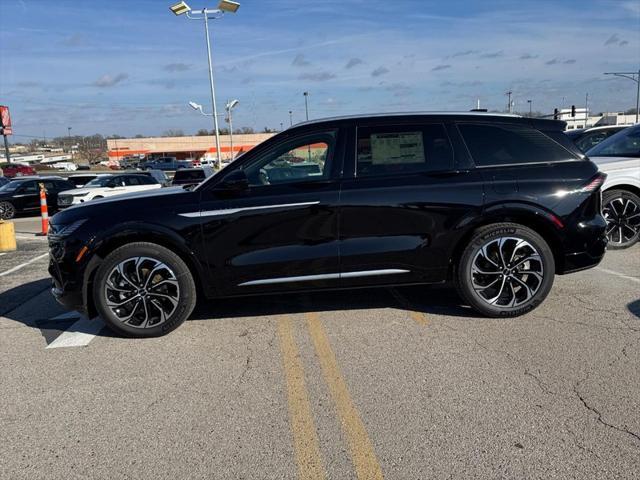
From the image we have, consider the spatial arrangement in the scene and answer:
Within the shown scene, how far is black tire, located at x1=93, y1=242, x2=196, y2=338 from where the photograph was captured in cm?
449

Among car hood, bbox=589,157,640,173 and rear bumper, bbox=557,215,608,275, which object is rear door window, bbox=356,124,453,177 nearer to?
Answer: rear bumper, bbox=557,215,608,275

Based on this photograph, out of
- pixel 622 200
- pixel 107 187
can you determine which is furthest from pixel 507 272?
pixel 107 187

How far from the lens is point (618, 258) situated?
23.1 feet

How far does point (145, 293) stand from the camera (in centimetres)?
456

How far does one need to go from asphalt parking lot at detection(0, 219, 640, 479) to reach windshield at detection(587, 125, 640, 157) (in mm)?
3656

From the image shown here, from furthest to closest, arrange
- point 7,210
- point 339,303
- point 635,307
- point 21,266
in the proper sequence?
point 7,210 < point 21,266 < point 339,303 < point 635,307

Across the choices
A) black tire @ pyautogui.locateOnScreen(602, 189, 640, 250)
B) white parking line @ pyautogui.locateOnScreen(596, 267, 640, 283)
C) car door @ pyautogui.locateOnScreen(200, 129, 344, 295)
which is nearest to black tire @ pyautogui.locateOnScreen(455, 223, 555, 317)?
car door @ pyautogui.locateOnScreen(200, 129, 344, 295)

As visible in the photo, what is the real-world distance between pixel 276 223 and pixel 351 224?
66 centimetres

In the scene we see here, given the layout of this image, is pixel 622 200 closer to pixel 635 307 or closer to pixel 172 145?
pixel 635 307

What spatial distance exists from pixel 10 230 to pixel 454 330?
908 cm

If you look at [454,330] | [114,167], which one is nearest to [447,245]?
[454,330]

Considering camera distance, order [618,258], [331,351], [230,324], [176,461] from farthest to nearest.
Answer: [618,258], [230,324], [331,351], [176,461]

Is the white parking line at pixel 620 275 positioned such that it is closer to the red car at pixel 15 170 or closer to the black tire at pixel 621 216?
the black tire at pixel 621 216

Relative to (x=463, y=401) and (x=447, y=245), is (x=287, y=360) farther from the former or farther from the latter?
(x=447, y=245)
